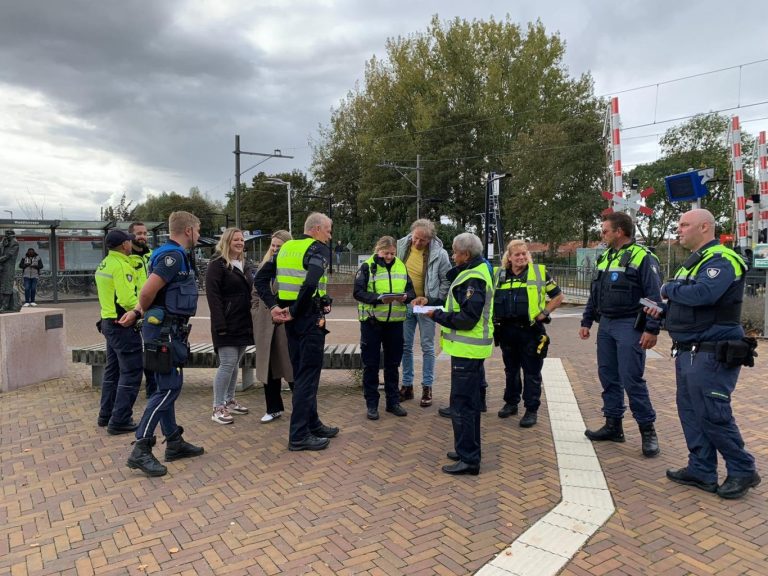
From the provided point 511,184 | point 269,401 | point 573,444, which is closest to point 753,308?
point 573,444

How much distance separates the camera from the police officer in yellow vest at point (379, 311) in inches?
197

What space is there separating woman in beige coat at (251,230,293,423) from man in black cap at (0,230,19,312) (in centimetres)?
662

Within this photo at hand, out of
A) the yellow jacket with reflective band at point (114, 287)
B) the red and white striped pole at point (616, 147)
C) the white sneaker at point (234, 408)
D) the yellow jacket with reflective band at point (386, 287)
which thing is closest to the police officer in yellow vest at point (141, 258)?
the yellow jacket with reflective band at point (114, 287)

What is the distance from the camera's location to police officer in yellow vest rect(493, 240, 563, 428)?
4879 mm

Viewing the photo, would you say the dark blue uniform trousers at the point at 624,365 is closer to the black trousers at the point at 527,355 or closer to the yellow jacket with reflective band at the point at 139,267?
the black trousers at the point at 527,355

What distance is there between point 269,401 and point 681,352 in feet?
11.5

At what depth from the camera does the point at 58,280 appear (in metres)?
18.4

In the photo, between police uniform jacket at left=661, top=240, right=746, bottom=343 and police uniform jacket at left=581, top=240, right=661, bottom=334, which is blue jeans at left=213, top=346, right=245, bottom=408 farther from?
police uniform jacket at left=661, top=240, right=746, bottom=343

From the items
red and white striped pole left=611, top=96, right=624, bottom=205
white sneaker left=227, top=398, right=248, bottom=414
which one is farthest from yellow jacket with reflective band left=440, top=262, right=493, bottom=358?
red and white striped pole left=611, top=96, right=624, bottom=205

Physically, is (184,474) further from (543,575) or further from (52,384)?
(52,384)

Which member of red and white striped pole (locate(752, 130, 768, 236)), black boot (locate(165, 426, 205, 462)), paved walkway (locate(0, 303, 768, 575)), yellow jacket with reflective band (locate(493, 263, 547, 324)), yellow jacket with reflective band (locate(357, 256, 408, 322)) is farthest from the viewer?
red and white striped pole (locate(752, 130, 768, 236))

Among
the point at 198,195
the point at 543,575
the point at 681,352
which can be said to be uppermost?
the point at 198,195

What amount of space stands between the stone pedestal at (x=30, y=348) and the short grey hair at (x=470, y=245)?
5531mm

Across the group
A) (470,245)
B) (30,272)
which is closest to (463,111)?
(30,272)
